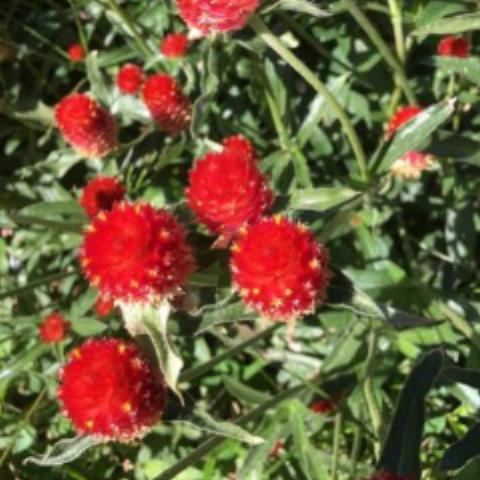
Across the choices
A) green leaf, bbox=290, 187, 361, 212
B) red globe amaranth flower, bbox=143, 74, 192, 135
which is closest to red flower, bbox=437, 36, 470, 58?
green leaf, bbox=290, 187, 361, 212

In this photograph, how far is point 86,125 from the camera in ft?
7.85

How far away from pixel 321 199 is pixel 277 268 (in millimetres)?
332

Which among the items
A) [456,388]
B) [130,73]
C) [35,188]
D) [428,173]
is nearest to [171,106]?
[130,73]

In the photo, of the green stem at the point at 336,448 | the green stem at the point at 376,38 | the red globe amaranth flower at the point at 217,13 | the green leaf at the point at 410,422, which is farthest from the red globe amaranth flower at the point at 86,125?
the green leaf at the point at 410,422

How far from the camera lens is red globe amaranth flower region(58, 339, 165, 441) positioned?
5.69 feet

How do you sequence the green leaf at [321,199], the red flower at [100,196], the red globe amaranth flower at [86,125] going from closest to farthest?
1. the green leaf at [321,199]
2. the red flower at [100,196]
3. the red globe amaranth flower at [86,125]

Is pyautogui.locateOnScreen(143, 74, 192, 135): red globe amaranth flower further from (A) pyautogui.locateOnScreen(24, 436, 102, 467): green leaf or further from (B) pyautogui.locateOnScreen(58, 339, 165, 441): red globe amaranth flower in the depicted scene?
(A) pyautogui.locateOnScreen(24, 436, 102, 467): green leaf

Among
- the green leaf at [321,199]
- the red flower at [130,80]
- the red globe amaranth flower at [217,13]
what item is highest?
the red globe amaranth flower at [217,13]

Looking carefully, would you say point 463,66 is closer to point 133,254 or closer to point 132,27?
point 132,27

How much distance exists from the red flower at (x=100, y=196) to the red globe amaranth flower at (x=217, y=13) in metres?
0.53

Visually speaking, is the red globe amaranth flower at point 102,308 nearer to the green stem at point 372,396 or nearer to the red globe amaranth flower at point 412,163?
the green stem at point 372,396

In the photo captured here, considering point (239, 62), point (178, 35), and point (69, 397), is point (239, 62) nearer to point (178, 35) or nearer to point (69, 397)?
point (178, 35)

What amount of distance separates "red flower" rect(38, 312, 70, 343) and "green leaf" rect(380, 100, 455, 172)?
976mm

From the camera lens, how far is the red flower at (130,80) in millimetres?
2600
